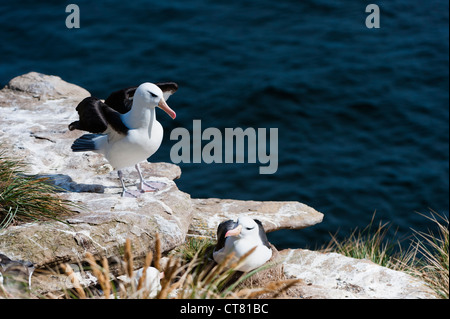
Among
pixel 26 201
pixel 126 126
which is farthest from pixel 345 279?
pixel 26 201

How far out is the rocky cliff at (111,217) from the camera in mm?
6969

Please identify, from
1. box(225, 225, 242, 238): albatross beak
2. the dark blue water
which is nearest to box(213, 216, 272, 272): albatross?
box(225, 225, 242, 238): albatross beak

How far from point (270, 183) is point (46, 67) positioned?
21.4 ft

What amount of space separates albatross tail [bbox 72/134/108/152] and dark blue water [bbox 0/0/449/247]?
6.32 m

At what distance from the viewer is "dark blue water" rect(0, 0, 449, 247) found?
48.1 feet

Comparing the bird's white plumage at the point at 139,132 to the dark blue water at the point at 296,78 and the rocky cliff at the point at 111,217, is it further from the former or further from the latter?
the dark blue water at the point at 296,78

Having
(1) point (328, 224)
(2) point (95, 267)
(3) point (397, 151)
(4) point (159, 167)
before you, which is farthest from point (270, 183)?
(2) point (95, 267)

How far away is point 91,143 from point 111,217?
1.09 m

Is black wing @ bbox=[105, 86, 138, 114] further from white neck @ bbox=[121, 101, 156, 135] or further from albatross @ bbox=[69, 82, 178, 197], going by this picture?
white neck @ bbox=[121, 101, 156, 135]

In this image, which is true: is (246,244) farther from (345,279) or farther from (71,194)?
(71,194)

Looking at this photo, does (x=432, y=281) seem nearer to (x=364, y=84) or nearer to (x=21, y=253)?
(x=21, y=253)

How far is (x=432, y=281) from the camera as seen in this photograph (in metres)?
7.45

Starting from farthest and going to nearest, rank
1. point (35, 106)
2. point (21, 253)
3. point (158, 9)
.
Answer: point (158, 9), point (35, 106), point (21, 253)

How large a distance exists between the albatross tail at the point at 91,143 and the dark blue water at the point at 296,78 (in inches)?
249
